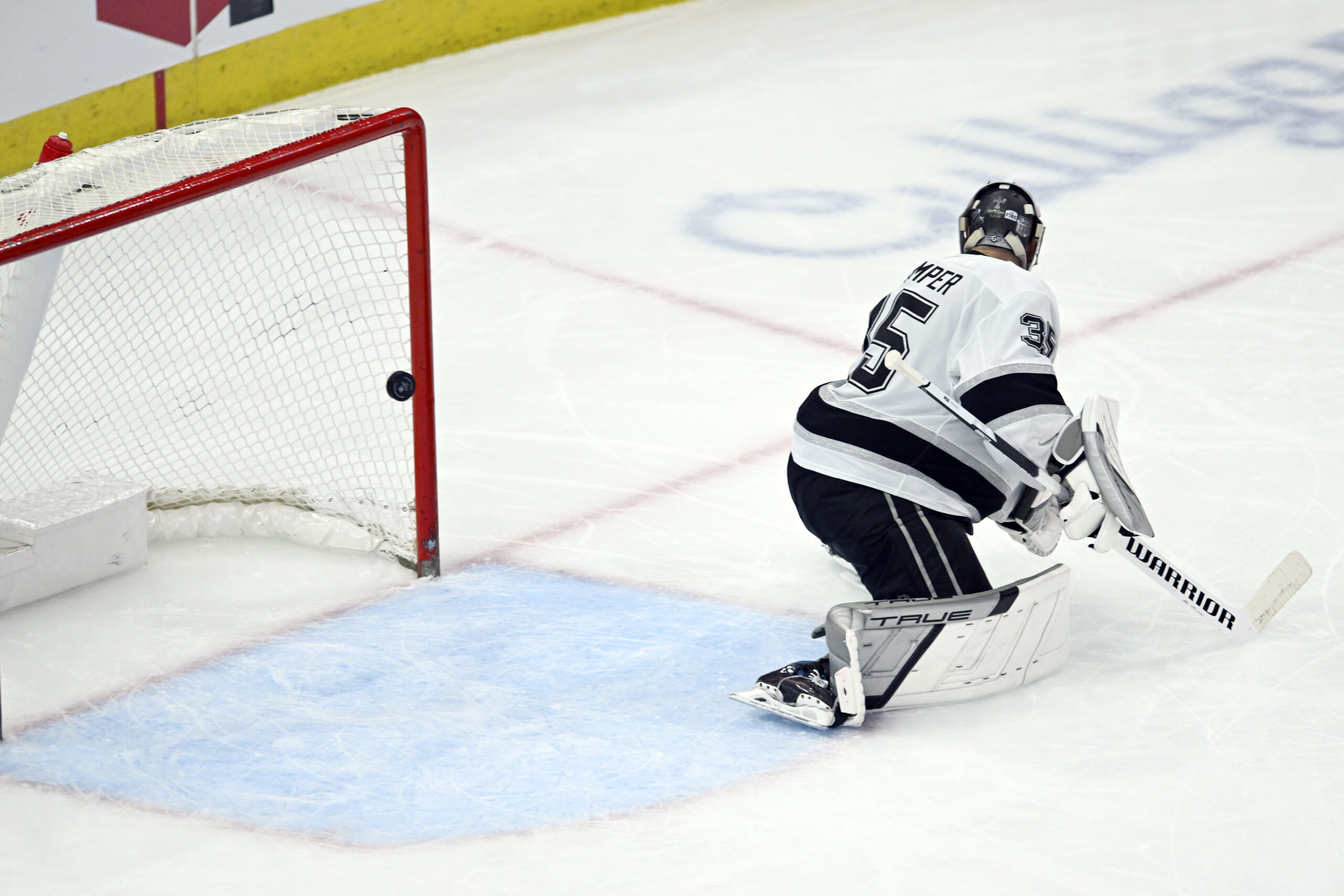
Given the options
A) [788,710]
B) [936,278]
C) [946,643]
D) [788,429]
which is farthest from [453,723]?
[788,429]

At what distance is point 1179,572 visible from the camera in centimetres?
287

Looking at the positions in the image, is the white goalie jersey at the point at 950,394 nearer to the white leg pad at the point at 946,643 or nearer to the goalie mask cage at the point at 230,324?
the white leg pad at the point at 946,643

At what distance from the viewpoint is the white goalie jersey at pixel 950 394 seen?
8.71 ft

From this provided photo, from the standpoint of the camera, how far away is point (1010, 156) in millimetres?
5633

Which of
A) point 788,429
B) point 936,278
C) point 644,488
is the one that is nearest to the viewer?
point 936,278

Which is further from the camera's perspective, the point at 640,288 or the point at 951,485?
the point at 640,288

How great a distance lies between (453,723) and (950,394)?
3.16ft

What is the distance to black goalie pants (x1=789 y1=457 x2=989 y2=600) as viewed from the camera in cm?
275

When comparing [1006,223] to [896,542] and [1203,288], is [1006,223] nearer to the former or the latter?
[896,542]

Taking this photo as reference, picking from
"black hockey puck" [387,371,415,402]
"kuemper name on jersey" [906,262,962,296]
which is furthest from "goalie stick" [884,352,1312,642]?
"black hockey puck" [387,371,415,402]

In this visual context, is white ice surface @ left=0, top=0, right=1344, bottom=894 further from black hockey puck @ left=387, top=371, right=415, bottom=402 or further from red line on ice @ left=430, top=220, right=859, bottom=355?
black hockey puck @ left=387, top=371, right=415, bottom=402

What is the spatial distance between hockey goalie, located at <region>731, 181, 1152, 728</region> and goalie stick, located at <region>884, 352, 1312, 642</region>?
0.6 inches

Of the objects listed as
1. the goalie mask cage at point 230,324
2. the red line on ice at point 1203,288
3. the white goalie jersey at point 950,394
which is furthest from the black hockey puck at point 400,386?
the red line on ice at point 1203,288

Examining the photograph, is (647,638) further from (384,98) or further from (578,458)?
(384,98)
